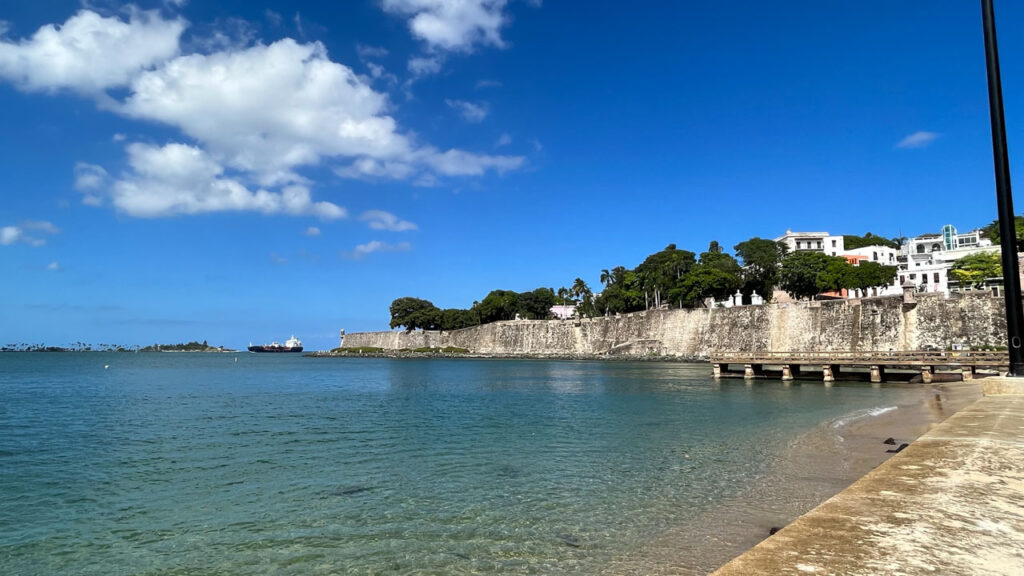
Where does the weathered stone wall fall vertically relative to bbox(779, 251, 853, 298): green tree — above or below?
below

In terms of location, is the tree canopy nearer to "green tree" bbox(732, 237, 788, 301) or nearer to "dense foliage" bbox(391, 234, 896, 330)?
"dense foliage" bbox(391, 234, 896, 330)

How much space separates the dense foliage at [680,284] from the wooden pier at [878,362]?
2902 centimetres

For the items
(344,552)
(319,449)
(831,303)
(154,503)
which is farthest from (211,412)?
(831,303)

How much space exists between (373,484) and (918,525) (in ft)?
28.8

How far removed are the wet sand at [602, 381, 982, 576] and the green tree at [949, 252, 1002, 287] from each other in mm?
A: 52351

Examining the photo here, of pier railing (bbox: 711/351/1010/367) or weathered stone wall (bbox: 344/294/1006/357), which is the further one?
weathered stone wall (bbox: 344/294/1006/357)

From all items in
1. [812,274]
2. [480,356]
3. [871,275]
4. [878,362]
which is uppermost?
[812,274]

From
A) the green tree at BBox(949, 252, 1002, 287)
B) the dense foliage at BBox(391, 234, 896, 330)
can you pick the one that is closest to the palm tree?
the dense foliage at BBox(391, 234, 896, 330)

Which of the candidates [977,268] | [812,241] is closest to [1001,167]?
[977,268]

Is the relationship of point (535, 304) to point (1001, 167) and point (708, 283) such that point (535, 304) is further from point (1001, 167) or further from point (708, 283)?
point (1001, 167)

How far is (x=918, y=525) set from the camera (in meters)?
4.04

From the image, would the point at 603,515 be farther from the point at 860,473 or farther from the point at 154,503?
the point at 154,503

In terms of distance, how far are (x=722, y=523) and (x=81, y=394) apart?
1434 inches

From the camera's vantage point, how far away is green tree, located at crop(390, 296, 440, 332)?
11288 cm
